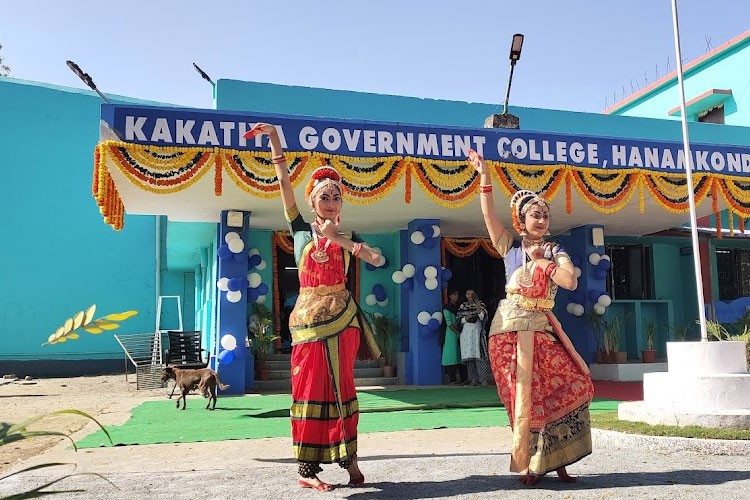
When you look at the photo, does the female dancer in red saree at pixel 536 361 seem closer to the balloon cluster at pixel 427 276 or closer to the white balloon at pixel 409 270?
the balloon cluster at pixel 427 276

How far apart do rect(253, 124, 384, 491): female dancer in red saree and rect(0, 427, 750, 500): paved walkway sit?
219 mm

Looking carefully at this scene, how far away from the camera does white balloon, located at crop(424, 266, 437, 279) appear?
1117 cm

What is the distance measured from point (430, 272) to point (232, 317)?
10.6 feet

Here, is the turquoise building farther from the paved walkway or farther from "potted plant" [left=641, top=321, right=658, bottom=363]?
the paved walkway

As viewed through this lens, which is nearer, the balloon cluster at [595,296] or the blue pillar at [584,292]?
the balloon cluster at [595,296]

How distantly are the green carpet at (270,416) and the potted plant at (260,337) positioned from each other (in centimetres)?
130

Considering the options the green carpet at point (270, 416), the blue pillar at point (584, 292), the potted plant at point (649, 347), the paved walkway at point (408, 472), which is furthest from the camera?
the potted plant at point (649, 347)

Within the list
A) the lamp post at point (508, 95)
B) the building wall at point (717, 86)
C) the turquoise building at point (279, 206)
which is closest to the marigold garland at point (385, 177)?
the turquoise building at point (279, 206)

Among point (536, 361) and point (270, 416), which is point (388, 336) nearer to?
point (270, 416)

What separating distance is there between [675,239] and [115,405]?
435 inches

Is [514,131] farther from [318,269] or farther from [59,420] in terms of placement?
[59,420]

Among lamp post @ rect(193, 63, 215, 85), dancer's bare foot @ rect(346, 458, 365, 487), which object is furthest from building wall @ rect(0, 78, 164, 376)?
dancer's bare foot @ rect(346, 458, 365, 487)

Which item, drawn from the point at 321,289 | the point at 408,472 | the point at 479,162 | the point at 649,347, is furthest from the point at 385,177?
the point at 649,347

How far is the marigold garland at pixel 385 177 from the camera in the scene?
7652 millimetres
